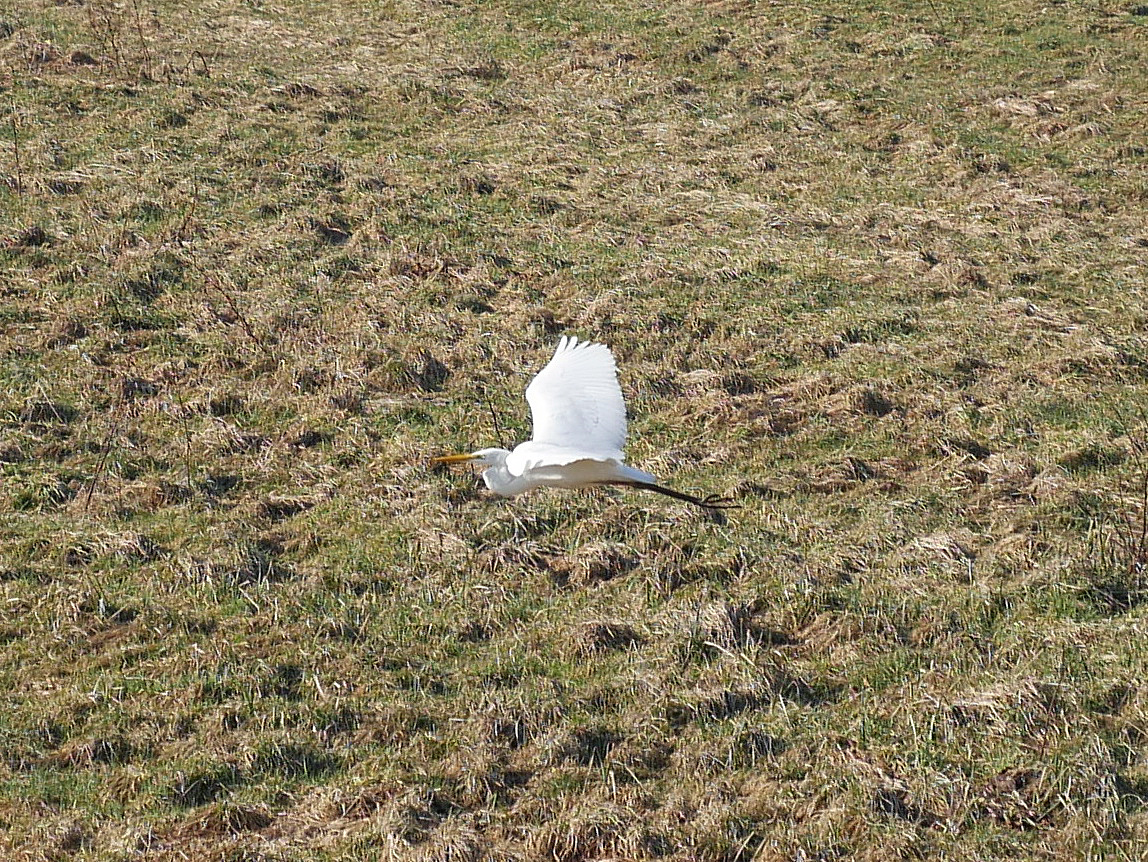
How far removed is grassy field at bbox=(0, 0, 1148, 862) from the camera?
6062 millimetres

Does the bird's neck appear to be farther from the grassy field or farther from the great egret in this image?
the grassy field

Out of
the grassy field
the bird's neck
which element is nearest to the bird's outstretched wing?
the bird's neck

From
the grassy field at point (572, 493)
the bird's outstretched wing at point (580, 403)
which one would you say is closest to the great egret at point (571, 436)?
the bird's outstretched wing at point (580, 403)

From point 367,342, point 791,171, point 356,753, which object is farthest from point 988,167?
point 356,753

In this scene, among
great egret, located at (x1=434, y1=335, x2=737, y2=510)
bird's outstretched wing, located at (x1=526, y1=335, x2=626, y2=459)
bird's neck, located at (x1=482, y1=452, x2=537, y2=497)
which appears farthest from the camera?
bird's outstretched wing, located at (x1=526, y1=335, x2=626, y2=459)

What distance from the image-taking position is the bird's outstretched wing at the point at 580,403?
6547 millimetres

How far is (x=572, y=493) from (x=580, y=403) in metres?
1.28

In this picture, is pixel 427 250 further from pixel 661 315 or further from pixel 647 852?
pixel 647 852

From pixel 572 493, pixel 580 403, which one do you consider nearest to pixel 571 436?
pixel 580 403

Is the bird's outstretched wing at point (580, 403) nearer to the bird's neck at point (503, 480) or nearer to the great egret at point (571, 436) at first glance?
the great egret at point (571, 436)

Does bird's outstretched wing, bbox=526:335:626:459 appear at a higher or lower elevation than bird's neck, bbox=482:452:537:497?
higher

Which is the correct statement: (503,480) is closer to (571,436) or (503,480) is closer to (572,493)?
(571,436)

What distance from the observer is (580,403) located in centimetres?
686

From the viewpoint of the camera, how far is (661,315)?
10.3 m
